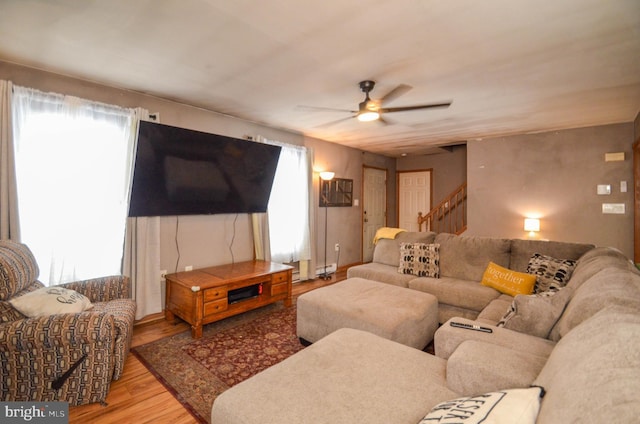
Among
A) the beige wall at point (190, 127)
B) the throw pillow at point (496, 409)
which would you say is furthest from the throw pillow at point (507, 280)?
the beige wall at point (190, 127)

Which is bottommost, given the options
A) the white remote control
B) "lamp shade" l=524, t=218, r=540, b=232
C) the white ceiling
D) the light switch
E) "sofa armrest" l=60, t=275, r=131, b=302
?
the white remote control

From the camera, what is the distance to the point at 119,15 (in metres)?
1.79

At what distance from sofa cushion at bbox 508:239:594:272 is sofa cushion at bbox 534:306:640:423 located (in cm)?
224

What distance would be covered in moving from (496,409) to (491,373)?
0.51m

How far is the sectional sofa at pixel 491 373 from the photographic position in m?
0.75

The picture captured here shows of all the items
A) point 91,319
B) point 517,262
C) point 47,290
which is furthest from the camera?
point 517,262

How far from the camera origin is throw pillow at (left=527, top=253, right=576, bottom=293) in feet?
8.40

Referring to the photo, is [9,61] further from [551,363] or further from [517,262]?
[517,262]

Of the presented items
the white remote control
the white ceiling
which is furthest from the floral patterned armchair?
the white remote control

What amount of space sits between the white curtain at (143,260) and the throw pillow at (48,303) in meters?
0.86

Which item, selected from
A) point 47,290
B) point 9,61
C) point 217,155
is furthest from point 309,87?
point 47,290

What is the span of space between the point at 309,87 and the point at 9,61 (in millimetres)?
2473

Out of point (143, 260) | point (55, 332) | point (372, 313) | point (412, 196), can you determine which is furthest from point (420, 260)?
point (412, 196)

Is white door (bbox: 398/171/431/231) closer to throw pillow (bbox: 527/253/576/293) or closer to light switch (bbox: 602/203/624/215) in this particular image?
light switch (bbox: 602/203/624/215)
